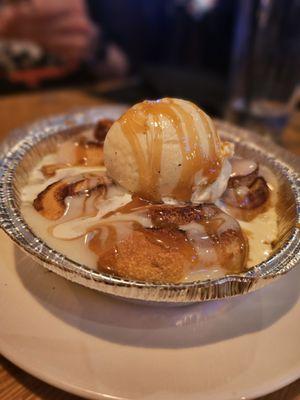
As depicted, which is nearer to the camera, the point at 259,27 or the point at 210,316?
the point at 210,316

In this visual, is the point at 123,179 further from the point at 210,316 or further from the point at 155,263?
the point at 210,316

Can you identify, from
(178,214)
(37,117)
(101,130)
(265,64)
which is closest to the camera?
(178,214)

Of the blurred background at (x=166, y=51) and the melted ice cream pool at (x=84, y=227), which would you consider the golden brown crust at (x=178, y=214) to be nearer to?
the melted ice cream pool at (x=84, y=227)

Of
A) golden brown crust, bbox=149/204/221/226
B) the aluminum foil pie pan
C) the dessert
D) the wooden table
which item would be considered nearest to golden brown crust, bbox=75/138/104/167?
the dessert

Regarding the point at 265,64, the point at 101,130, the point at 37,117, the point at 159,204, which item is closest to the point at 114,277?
the point at 159,204

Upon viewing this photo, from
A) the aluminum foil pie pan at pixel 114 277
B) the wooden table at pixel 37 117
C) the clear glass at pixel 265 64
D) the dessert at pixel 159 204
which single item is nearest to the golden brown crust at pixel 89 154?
the dessert at pixel 159 204

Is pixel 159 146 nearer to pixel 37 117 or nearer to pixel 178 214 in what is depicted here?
pixel 178 214

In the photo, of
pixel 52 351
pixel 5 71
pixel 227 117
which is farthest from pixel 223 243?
pixel 5 71
